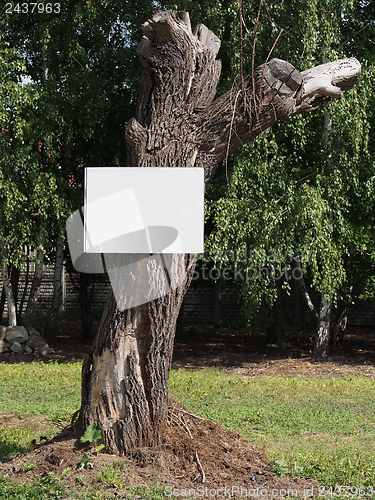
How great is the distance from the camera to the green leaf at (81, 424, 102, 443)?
3.55 metres

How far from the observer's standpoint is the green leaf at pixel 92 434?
11.6 feet

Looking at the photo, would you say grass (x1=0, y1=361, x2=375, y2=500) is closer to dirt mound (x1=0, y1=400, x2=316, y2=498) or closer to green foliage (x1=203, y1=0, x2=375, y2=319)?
dirt mound (x1=0, y1=400, x2=316, y2=498)

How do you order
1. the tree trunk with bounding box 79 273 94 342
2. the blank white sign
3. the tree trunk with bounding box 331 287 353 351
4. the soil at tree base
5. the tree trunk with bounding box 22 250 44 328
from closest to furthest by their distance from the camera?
the blank white sign
the soil at tree base
the tree trunk with bounding box 331 287 353 351
the tree trunk with bounding box 22 250 44 328
the tree trunk with bounding box 79 273 94 342

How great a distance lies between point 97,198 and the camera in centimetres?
307

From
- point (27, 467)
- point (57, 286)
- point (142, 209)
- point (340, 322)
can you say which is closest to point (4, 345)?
point (57, 286)

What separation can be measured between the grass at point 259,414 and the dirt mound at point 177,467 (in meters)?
0.09

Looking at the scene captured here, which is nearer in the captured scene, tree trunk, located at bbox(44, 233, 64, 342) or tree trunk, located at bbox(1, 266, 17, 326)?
tree trunk, located at bbox(1, 266, 17, 326)

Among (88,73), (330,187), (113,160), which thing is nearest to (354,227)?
(330,187)

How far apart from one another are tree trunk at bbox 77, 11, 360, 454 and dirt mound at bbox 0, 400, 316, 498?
134 millimetres

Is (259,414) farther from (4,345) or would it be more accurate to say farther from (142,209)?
(4,345)

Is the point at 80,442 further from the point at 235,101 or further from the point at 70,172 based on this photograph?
the point at 70,172

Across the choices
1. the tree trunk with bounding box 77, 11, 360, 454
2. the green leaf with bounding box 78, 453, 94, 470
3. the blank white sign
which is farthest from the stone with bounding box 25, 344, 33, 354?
the blank white sign

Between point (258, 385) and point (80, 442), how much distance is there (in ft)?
14.6

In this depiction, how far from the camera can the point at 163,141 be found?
146 inches
